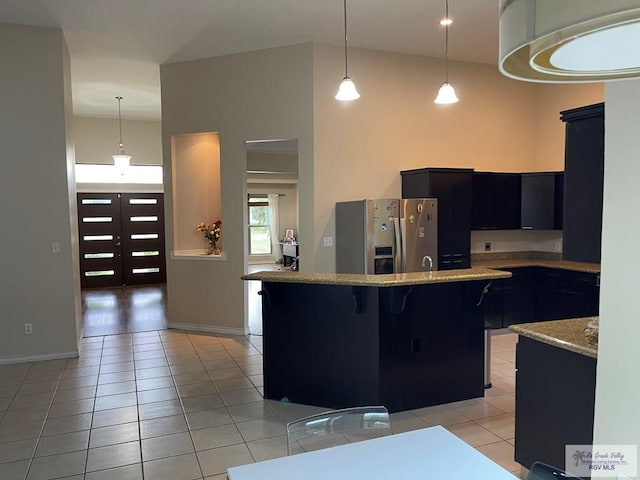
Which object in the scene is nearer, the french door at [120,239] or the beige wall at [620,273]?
the beige wall at [620,273]

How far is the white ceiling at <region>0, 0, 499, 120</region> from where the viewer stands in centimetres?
435

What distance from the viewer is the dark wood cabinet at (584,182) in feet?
6.75

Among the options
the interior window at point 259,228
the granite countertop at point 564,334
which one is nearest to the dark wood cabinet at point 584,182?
the granite countertop at point 564,334

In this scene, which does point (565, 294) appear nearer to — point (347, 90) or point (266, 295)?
point (347, 90)

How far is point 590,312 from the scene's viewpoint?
5.05 m

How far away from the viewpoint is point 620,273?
1839mm

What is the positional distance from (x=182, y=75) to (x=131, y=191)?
4501 mm

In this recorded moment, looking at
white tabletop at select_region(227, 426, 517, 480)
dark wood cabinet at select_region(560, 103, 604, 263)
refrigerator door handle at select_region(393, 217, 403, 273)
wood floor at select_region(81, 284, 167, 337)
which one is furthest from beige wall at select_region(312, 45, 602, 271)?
white tabletop at select_region(227, 426, 517, 480)

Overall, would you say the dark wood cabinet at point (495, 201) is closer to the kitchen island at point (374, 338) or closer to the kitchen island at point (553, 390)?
the kitchen island at point (374, 338)

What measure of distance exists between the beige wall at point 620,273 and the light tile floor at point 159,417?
117 cm

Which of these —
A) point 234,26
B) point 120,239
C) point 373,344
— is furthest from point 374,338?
point 120,239

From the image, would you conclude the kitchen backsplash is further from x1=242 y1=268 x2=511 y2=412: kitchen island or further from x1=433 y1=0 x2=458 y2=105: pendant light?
x1=242 y1=268 x2=511 y2=412: kitchen island

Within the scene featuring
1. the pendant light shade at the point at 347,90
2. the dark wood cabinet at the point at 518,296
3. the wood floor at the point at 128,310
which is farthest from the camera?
the wood floor at the point at 128,310

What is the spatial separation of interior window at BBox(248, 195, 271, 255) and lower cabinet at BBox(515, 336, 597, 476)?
1208 cm
